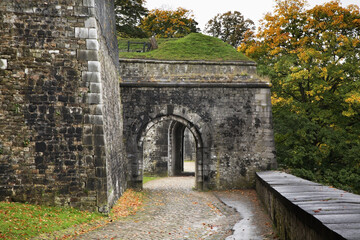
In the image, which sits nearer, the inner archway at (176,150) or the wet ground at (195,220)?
the wet ground at (195,220)

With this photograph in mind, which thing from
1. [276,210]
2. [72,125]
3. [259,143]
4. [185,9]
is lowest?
[276,210]

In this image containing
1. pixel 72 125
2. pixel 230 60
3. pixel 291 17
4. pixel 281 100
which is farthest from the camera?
pixel 291 17

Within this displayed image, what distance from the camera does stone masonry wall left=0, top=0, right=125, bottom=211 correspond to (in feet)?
29.2

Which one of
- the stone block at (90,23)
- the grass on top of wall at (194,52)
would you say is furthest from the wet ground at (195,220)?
the grass on top of wall at (194,52)

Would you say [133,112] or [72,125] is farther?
[133,112]

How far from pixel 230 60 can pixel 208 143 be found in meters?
3.94

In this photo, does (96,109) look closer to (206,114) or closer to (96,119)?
(96,119)

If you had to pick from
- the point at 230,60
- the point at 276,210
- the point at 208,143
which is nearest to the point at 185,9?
the point at 230,60

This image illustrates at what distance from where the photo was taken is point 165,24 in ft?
121

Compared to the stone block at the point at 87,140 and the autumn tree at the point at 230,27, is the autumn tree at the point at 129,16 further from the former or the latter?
the stone block at the point at 87,140

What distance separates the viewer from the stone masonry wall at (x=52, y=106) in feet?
29.2

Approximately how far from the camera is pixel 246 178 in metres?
15.0

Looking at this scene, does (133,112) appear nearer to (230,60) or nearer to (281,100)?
(230,60)

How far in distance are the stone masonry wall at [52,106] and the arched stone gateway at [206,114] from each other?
17.3 feet
